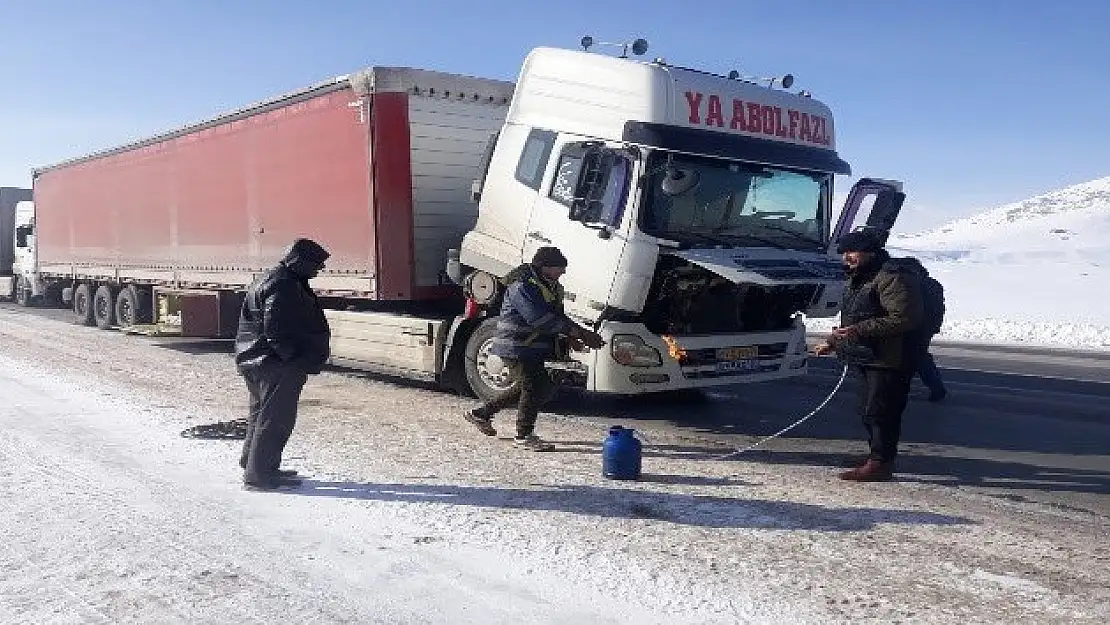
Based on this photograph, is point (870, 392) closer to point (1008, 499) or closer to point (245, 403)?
point (1008, 499)

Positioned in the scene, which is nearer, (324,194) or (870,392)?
(870,392)

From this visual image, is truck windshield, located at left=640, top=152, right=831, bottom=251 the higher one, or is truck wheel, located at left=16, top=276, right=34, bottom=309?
truck windshield, located at left=640, top=152, right=831, bottom=251

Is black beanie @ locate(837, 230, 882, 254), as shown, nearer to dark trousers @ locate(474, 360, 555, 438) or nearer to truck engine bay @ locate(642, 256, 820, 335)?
truck engine bay @ locate(642, 256, 820, 335)

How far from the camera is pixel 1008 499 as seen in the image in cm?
633

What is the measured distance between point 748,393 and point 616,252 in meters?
4.07

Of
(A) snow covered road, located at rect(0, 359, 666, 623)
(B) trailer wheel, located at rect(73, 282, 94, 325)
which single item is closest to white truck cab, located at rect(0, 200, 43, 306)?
(B) trailer wheel, located at rect(73, 282, 94, 325)

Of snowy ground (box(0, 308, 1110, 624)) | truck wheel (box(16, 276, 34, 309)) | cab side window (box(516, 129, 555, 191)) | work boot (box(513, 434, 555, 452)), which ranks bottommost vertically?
snowy ground (box(0, 308, 1110, 624))

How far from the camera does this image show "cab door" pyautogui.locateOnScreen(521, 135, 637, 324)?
26.2 ft

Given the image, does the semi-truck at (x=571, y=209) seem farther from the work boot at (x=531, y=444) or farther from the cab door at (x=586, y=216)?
the work boot at (x=531, y=444)

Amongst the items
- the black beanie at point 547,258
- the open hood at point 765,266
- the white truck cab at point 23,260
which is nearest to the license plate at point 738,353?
the open hood at point 765,266

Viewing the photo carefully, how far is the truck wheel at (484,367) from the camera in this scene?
9.18 meters

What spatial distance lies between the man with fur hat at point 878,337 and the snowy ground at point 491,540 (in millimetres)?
332

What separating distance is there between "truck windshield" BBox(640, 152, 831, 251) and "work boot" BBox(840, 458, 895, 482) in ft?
8.22

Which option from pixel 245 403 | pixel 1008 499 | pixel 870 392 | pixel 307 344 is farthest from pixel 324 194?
pixel 1008 499
